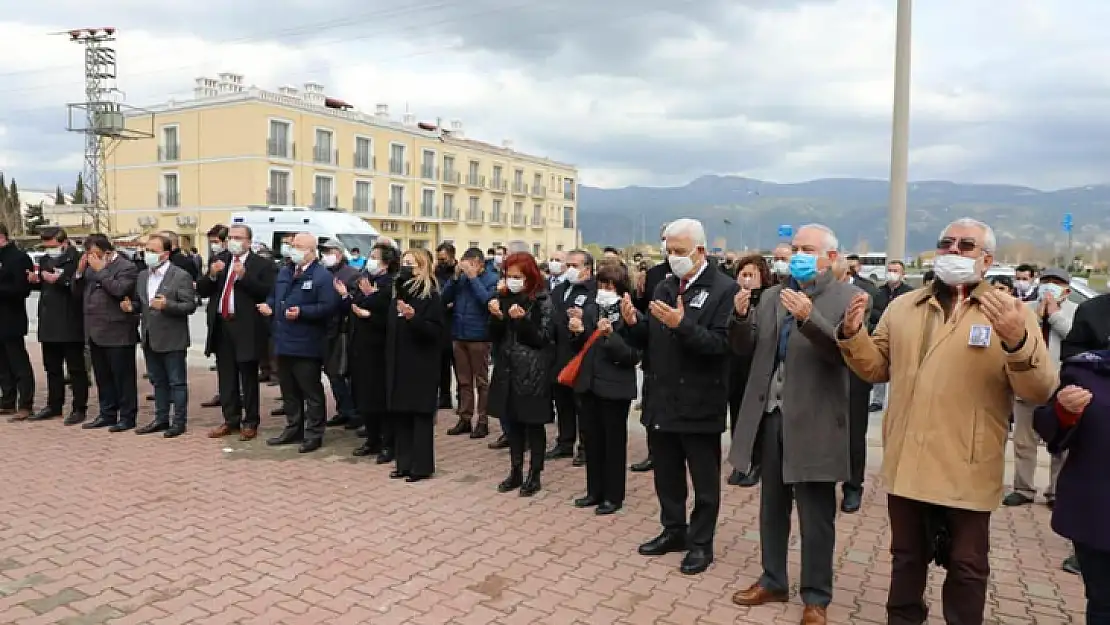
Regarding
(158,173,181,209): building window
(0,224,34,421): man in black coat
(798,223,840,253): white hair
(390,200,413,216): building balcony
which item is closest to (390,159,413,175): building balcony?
(390,200,413,216): building balcony

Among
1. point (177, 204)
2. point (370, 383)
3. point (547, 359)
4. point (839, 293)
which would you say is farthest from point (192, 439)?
point (177, 204)

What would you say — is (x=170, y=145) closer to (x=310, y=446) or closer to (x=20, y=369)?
(x=20, y=369)

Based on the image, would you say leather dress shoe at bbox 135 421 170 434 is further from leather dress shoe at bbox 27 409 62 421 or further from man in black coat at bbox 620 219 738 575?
man in black coat at bbox 620 219 738 575

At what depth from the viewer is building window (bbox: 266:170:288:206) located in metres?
44.8

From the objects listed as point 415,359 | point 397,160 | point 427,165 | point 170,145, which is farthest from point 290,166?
point 415,359

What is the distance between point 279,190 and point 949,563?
46755 mm

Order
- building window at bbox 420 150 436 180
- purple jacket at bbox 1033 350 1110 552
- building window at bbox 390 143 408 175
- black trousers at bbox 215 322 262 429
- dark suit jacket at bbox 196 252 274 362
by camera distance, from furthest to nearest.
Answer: building window at bbox 420 150 436 180 < building window at bbox 390 143 408 175 < black trousers at bbox 215 322 262 429 < dark suit jacket at bbox 196 252 274 362 < purple jacket at bbox 1033 350 1110 552

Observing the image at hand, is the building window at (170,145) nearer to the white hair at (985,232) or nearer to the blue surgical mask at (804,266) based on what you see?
the blue surgical mask at (804,266)

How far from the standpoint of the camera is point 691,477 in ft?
15.6

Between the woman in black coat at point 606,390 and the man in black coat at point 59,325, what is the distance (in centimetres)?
626

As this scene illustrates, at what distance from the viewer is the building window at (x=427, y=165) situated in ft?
184

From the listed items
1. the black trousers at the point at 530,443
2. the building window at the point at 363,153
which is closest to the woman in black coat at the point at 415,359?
the black trousers at the point at 530,443

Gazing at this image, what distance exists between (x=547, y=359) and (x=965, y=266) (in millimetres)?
Result: 3520

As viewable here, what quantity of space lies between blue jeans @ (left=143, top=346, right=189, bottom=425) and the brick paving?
0.97 m
